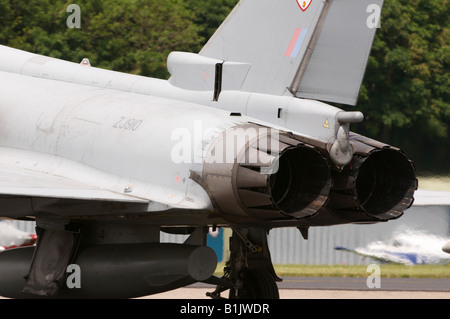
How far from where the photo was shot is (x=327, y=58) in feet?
37.2

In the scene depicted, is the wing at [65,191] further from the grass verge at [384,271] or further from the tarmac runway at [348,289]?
the grass verge at [384,271]

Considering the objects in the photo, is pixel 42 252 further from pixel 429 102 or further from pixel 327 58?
pixel 429 102

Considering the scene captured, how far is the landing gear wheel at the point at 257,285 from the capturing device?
13219 mm

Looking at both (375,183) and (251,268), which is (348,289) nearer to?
(251,268)

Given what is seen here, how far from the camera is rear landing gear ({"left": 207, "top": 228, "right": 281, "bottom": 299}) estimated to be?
13.2m

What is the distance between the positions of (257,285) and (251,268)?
0.24 m

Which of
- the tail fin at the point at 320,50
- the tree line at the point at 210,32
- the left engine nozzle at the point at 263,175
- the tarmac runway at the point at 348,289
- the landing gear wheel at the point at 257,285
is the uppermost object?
the tree line at the point at 210,32

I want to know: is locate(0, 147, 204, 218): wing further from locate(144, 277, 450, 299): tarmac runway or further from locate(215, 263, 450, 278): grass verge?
locate(215, 263, 450, 278): grass verge

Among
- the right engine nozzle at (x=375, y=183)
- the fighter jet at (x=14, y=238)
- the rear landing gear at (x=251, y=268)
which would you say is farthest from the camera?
the fighter jet at (x=14, y=238)

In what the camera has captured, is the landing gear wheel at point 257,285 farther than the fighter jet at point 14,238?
No

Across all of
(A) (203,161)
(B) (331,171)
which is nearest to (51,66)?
(A) (203,161)

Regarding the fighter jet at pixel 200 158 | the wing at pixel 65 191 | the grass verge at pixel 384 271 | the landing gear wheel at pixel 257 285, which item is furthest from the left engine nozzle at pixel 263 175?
the grass verge at pixel 384 271

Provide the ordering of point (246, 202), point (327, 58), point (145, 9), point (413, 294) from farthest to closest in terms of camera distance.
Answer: point (145, 9) < point (413, 294) < point (327, 58) < point (246, 202)
